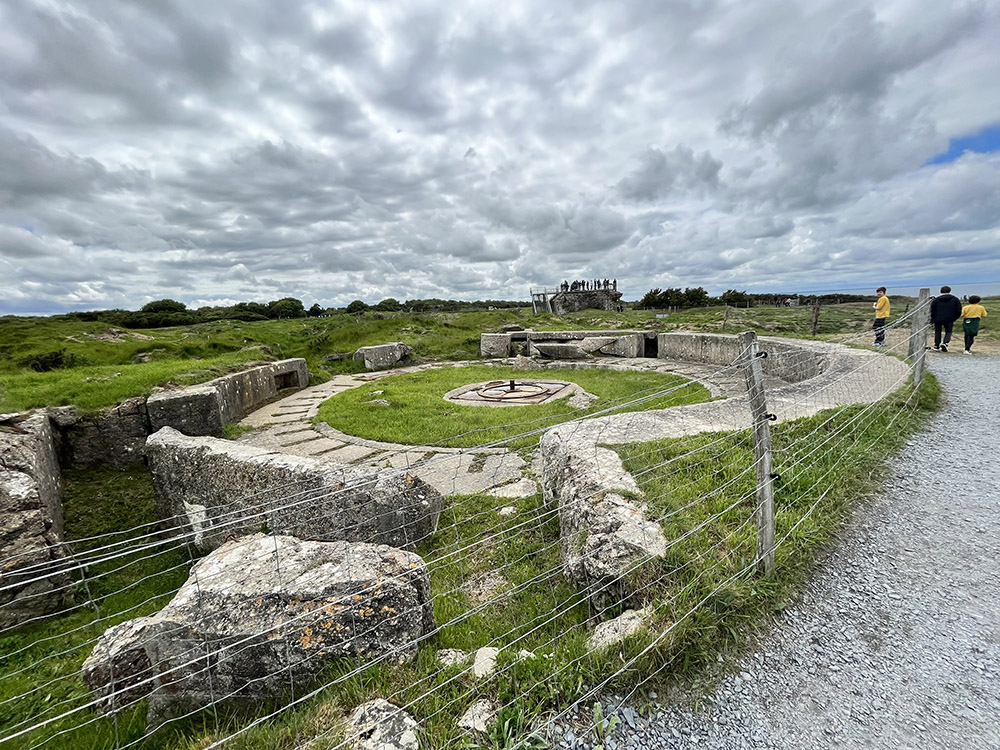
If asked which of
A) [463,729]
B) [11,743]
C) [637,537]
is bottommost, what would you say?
[11,743]

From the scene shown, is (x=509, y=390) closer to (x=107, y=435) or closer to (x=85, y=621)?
(x=107, y=435)

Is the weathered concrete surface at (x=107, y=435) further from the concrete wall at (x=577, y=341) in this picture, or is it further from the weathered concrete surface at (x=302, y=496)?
the concrete wall at (x=577, y=341)

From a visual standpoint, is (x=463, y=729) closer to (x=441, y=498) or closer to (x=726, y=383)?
(x=441, y=498)

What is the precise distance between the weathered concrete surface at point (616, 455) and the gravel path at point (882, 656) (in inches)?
31.3

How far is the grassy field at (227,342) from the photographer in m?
7.30

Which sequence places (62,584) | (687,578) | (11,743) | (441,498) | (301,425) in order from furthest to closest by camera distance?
(301,425) < (441,498) < (62,584) < (687,578) < (11,743)

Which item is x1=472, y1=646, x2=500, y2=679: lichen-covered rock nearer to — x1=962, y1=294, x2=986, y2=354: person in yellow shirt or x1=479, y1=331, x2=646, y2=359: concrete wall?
x1=479, y1=331, x2=646, y2=359: concrete wall

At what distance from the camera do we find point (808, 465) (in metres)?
4.44

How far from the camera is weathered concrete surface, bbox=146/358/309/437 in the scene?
667 centimetres

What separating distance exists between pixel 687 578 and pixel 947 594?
175cm

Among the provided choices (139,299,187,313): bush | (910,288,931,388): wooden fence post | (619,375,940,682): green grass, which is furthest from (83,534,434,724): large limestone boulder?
(139,299,187,313): bush

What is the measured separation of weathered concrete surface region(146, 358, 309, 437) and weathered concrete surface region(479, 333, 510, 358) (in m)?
7.01

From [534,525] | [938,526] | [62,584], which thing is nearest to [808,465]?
[938,526]

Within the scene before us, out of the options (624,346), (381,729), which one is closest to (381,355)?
(624,346)
